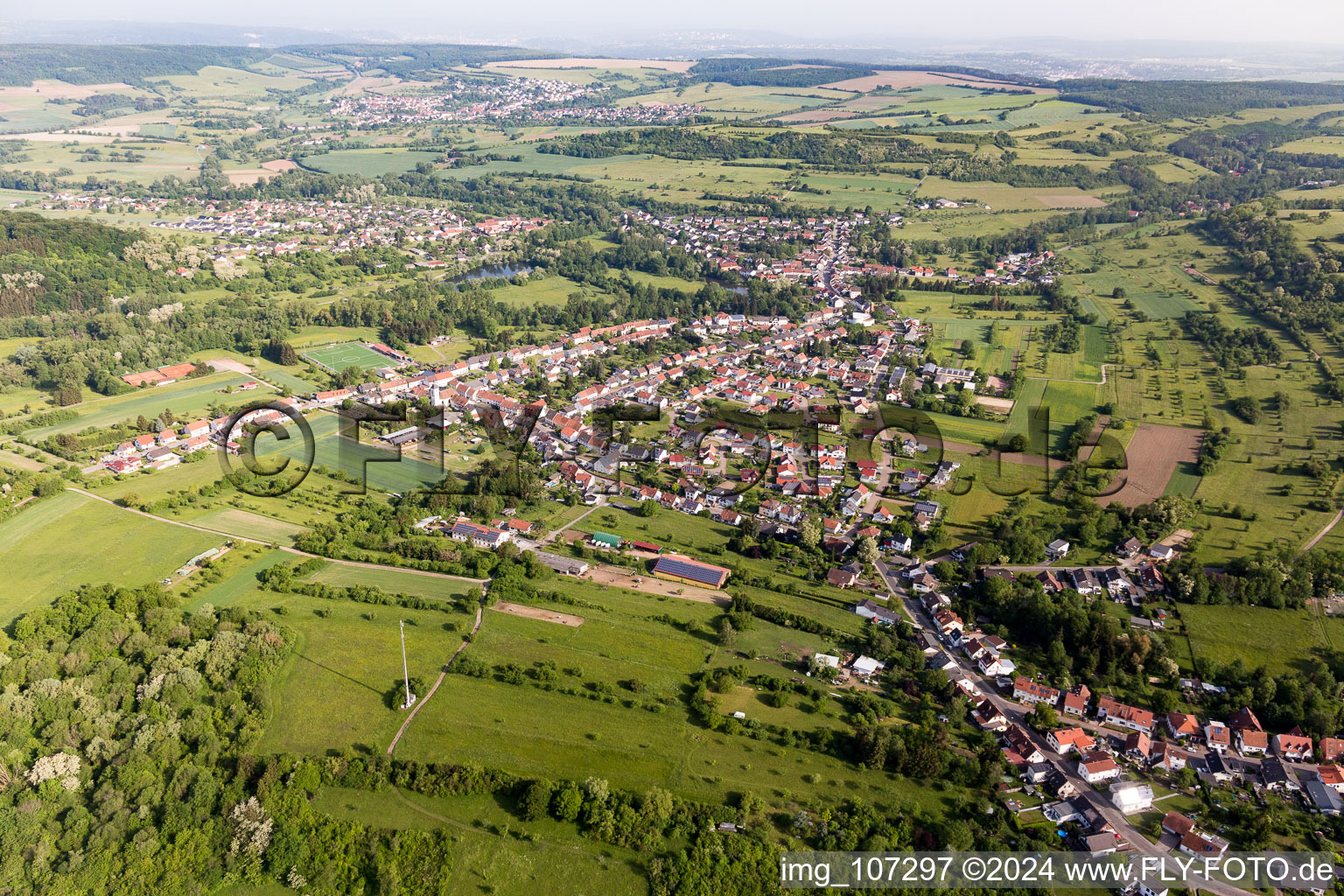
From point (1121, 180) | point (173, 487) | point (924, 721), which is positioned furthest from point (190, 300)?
point (1121, 180)

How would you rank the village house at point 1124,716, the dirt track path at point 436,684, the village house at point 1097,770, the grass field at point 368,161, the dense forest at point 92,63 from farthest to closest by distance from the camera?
1. the dense forest at point 92,63
2. the grass field at point 368,161
3. the village house at point 1124,716
4. the dirt track path at point 436,684
5. the village house at point 1097,770

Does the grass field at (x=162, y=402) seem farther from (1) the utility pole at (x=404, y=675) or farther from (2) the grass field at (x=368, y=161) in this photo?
(2) the grass field at (x=368, y=161)

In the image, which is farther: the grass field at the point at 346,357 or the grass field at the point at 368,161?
the grass field at the point at 368,161

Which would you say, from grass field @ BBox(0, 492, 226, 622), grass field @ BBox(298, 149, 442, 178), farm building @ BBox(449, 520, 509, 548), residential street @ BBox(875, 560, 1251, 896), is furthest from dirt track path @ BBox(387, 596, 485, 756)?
grass field @ BBox(298, 149, 442, 178)

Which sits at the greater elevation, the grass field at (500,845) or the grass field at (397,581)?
the grass field at (397,581)

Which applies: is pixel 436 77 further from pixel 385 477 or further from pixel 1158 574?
pixel 1158 574

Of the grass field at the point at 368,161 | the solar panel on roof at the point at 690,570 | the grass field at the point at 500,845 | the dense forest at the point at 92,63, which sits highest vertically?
the dense forest at the point at 92,63

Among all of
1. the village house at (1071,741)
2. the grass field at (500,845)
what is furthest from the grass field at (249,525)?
the village house at (1071,741)

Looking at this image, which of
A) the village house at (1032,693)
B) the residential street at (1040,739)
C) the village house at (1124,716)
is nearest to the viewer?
the residential street at (1040,739)
